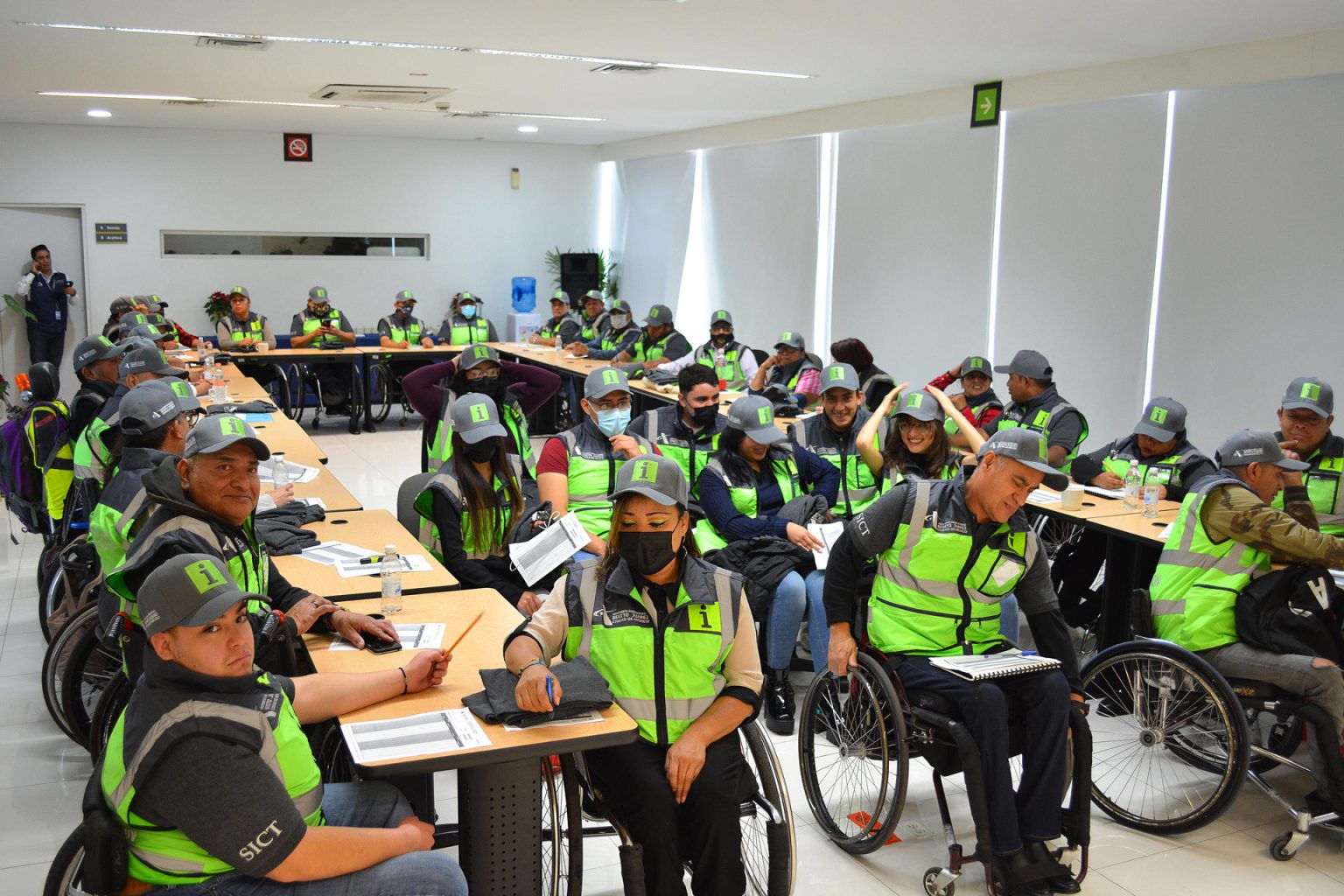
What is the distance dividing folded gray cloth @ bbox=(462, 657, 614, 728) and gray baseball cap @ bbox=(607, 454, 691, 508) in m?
0.47

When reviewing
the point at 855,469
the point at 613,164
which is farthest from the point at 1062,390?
the point at 613,164

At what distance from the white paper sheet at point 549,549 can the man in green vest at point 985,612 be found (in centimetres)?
81

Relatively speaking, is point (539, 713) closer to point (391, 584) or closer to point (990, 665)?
point (391, 584)

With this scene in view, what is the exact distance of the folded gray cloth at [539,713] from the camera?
8.53 feet

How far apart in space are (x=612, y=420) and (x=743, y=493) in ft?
2.18

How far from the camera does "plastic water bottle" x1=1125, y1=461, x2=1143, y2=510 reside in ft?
16.8

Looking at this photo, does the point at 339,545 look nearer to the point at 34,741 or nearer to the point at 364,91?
the point at 34,741

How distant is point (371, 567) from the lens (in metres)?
3.82

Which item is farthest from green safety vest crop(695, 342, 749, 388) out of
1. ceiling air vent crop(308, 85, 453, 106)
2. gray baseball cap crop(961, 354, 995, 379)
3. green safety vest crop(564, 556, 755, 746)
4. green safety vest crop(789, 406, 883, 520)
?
green safety vest crop(564, 556, 755, 746)

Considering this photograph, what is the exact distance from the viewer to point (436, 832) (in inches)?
118

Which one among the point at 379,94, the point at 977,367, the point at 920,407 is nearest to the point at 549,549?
the point at 920,407

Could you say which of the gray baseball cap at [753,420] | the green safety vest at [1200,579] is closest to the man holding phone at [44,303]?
the gray baseball cap at [753,420]

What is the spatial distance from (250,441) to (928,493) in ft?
6.50

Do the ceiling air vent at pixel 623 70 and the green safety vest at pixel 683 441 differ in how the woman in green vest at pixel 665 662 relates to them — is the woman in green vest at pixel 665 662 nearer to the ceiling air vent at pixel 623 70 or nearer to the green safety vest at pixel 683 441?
the green safety vest at pixel 683 441
